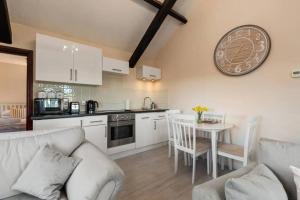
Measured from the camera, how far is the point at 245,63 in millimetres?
2914

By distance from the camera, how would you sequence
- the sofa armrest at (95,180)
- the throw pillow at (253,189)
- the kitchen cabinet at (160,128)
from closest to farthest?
1. the throw pillow at (253,189)
2. the sofa armrest at (95,180)
3. the kitchen cabinet at (160,128)

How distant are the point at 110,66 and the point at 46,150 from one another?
8.01 feet

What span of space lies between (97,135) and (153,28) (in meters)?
2.46

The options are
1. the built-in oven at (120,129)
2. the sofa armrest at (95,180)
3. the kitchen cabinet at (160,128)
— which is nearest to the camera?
the sofa armrest at (95,180)

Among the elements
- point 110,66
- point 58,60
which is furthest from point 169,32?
point 58,60

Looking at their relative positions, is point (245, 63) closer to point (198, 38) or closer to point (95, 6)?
point (198, 38)

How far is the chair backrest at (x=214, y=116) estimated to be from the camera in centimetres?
306

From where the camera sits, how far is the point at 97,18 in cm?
326

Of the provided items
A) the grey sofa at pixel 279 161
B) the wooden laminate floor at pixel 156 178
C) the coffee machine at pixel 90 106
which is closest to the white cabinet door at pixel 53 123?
the coffee machine at pixel 90 106

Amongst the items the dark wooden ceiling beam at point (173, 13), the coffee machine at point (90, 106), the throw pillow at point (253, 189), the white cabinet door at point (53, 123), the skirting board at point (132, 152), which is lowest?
the skirting board at point (132, 152)

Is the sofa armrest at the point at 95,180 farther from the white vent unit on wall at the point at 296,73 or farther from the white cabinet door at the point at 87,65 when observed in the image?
the white vent unit on wall at the point at 296,73

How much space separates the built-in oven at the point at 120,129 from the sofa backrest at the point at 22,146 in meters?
1.47

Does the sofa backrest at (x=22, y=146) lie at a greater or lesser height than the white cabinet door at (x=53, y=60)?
lesser

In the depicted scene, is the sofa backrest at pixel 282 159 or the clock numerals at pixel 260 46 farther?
the clock numerals at pixel 260 46
